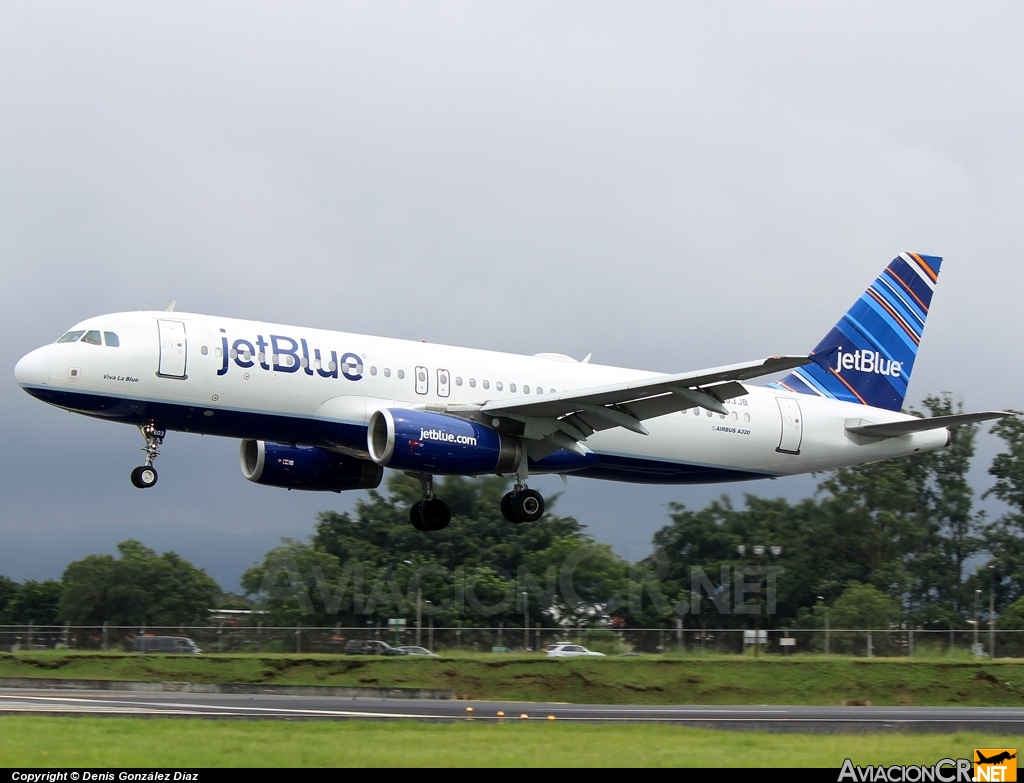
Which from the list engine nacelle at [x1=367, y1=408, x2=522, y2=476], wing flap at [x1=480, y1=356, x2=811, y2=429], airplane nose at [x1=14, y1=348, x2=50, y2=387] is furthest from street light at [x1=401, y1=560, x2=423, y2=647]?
airplane nose at [x1=14, y1=348, x2=50, y2=387]

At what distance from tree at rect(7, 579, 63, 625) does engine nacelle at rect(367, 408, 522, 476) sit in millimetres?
49693

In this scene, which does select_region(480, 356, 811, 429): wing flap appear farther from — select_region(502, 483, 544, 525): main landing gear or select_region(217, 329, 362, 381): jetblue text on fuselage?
select_region(217, 329, 362, 381): jetblue text on fuselage

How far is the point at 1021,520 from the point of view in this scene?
80688 mm

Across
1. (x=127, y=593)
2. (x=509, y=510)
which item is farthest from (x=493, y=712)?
(x=127, y=593)

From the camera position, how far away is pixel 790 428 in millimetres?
34938

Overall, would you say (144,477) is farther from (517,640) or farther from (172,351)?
(517,640)

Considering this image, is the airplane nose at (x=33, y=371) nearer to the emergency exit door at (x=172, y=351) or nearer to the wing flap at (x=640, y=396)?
the emergency exit door at (x=172, y=351)

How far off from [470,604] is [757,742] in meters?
43.7

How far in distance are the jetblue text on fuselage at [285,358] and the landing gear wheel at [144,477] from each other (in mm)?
2885

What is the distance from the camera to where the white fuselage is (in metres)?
27.3

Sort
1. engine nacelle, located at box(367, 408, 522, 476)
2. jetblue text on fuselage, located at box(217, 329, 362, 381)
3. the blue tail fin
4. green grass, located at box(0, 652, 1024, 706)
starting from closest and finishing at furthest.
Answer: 1. jetblue text on fuselage, located at box(217, 329, 362, 381)
2. engine nacelle, located at box(367, 408, 522, 476)
3. green grass, located at box(0, 652, 1024, 706)
4. the blue tail fin

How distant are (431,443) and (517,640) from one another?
16.1 meters

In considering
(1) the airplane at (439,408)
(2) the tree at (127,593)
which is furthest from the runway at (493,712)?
(2) the tree at (127,593)

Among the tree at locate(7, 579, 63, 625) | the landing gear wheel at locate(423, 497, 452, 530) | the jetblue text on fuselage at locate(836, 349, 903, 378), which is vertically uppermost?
the jetblue text on fuselage at locate(836, 349, 903, 378)
